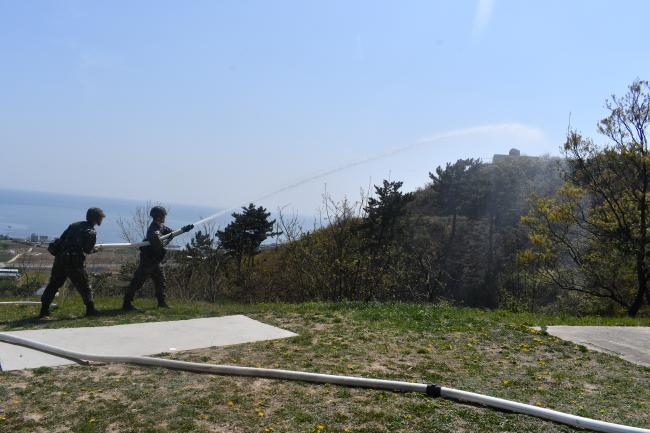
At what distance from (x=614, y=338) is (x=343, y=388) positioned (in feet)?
16.8

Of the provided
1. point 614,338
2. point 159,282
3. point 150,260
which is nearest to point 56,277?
point 150,260

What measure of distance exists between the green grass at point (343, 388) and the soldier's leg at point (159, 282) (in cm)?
145

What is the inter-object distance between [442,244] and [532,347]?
117 ft

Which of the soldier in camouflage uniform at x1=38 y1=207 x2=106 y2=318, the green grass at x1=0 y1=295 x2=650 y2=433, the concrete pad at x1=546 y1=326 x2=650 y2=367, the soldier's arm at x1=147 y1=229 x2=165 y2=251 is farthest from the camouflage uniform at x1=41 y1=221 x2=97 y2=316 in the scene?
the concrete pad at x1=546 y1=326 x2=650 y2=367

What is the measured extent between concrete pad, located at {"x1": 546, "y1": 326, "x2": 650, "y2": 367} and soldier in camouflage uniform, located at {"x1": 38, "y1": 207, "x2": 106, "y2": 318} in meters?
6.99

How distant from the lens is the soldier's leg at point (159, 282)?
973cm

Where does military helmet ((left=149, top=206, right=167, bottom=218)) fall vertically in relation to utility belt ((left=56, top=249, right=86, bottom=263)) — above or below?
above

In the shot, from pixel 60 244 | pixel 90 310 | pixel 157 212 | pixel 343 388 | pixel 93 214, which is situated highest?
pixel 157 212

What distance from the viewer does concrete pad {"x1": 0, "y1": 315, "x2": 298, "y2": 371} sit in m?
6.23

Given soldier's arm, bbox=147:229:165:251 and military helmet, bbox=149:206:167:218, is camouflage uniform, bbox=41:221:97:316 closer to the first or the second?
soldier's arm, bbox=147:229:165:251

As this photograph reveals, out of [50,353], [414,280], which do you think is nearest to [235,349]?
[50,353]

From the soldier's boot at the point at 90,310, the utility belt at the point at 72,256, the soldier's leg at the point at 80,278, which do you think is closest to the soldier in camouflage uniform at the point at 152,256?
the soldier's boot at the point at 90,310

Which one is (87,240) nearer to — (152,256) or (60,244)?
(60,244)

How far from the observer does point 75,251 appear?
8492 millimetres
